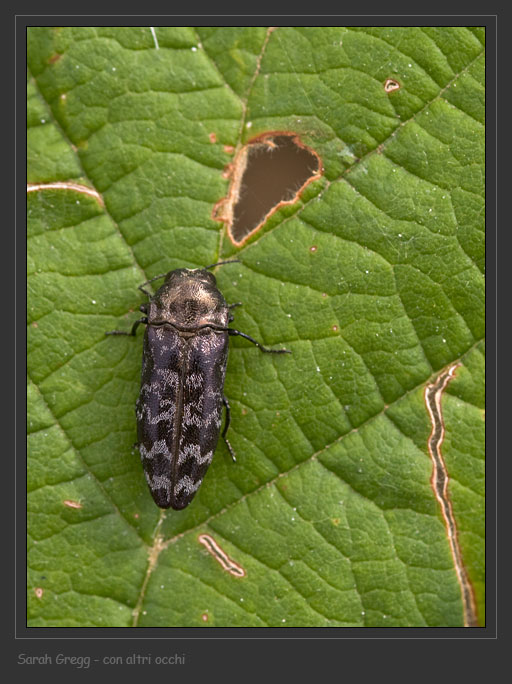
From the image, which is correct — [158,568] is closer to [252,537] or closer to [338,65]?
[252,537]

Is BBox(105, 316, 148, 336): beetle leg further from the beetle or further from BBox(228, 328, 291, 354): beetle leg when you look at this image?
BBox(228, 328, 291, 354): beetle leg

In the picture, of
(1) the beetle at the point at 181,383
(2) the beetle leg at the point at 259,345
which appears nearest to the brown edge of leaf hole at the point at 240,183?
(1) the beetle at the point at 181,383

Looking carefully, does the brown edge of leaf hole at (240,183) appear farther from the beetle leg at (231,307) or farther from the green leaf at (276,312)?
the beetle leg at (231,307)

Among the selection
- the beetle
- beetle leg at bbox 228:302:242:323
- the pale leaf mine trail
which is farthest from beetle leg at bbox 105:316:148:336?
the pale leaf mine trail

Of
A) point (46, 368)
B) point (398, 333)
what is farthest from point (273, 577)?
point (46, 368)

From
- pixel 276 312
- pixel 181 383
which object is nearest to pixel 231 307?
pixel 276 312
